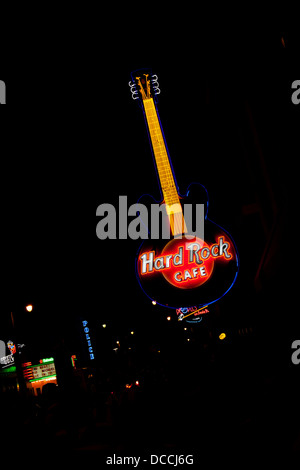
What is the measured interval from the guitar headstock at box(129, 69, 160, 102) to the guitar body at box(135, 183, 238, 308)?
279 cm

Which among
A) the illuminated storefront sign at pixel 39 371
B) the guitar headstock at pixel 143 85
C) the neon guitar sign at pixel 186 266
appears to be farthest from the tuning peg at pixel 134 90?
the illuminated storefront sign at pixel 39 371

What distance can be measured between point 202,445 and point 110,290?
1147 inches

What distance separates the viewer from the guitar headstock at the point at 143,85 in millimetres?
6637

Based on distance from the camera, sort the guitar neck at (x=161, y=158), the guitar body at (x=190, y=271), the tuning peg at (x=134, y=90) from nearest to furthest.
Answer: the guitar body at (x=190, y=271) < the guitar neck at (x=161, y=158) < the tuning peg at (x=134, y=90)

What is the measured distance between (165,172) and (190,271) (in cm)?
178

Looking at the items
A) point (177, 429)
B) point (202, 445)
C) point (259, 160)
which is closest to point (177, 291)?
point (202, 445)

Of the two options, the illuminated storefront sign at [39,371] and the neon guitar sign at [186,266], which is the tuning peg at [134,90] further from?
the illuminated storefront sign at [39,371]

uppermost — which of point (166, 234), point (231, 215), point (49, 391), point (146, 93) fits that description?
point (146, 93)

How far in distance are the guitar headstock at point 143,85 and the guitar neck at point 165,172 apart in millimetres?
212

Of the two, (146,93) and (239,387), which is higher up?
(146,93)

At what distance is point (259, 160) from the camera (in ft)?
24.3

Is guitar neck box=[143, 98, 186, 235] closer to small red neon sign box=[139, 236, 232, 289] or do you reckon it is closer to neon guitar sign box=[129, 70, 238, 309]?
neon guitar sign box=[129, 70, 238, 309]

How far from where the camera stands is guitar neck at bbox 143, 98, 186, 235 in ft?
19.1
